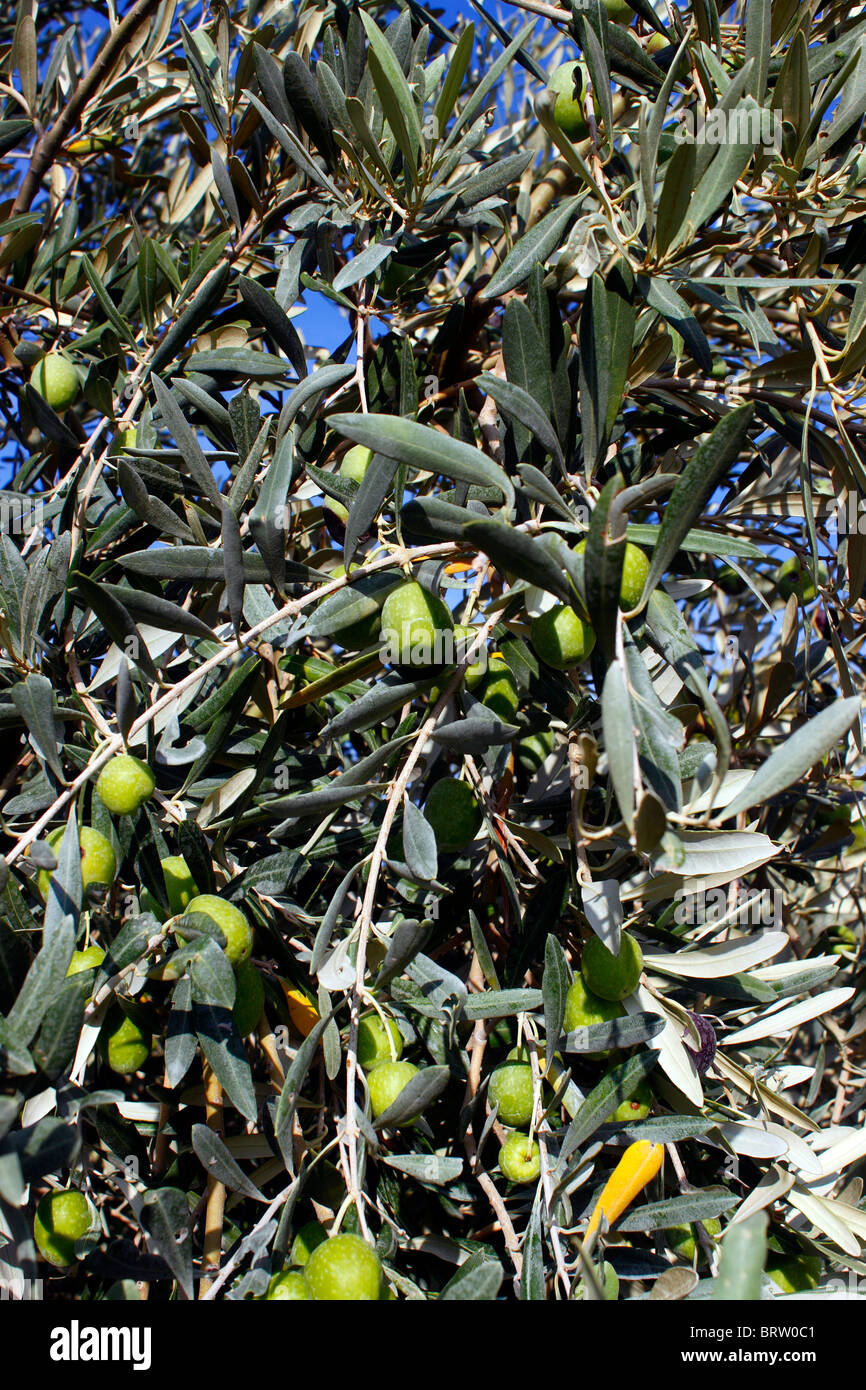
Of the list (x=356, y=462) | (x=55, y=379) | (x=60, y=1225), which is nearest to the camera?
(x=60, y=1225)

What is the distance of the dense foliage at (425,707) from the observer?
103 cm

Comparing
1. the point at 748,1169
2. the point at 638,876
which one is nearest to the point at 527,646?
the point at 638,876

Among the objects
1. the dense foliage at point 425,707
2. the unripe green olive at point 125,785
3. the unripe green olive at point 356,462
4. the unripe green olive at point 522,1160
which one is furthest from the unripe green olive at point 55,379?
the unripe green olive at point 522,1160

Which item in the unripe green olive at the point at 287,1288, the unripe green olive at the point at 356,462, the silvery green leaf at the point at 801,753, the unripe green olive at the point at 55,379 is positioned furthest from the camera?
A: the unripe green olive at the point at 55,379

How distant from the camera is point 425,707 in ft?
4.99

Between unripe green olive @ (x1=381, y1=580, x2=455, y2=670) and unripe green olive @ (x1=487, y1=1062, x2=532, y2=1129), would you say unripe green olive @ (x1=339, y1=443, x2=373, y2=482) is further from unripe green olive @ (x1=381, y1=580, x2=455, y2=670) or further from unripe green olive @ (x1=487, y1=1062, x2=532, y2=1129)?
unripe green olive @ (x1=487, y1=1062, x2=532, y2=1129)

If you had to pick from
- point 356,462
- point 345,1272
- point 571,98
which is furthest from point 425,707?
point 571,98

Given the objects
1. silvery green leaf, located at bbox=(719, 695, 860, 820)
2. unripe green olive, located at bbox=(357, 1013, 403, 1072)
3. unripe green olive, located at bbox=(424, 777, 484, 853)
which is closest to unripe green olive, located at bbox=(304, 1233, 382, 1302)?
unripe green olive, located at bbox=(357, 1013, 403, 1072)

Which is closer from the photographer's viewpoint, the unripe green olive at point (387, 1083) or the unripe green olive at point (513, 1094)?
the unripe green olive at point (387, 1083)

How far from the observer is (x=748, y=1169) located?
162 centimetres

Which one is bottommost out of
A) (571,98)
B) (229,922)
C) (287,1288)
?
(287,1288)

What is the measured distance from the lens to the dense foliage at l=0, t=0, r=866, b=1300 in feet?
3.37

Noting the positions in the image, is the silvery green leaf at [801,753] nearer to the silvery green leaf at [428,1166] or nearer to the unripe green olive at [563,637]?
the unripe green olive at [563,637]

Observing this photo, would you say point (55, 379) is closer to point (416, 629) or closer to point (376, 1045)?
point (416, 629)
